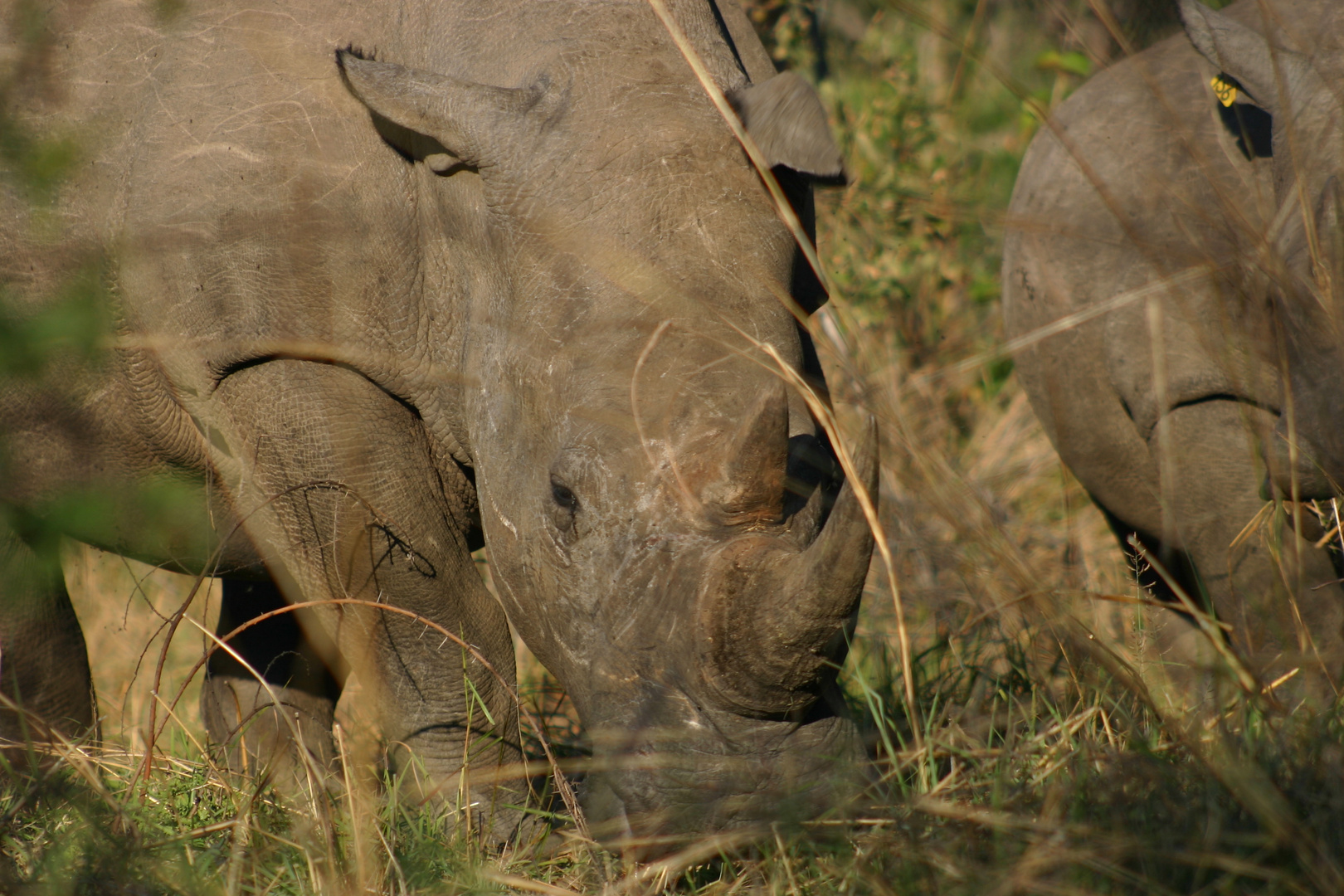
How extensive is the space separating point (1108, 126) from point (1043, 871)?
9.90ft

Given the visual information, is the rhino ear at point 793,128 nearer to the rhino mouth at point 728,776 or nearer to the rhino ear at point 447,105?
the rhino ear at point 447,105

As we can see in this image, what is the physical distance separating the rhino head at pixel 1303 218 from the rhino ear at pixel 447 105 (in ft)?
4.58

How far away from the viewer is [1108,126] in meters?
4.30

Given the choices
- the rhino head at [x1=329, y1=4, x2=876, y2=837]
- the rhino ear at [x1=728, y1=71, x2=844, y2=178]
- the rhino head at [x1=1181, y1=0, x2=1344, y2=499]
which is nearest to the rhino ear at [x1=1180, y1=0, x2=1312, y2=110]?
the rhino head at [x1=1181, y1=0, x2=1344, y2=499]

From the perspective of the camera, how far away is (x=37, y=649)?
138 inches

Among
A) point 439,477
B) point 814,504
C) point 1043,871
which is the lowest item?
point 439,477

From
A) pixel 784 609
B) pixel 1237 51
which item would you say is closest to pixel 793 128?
pixel 784 609

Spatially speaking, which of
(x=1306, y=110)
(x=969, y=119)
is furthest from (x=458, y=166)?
(x=969, y=119)

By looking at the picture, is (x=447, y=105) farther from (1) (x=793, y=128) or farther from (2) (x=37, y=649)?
(2) (x=37, y=649)

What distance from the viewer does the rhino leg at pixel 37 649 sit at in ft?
11.3

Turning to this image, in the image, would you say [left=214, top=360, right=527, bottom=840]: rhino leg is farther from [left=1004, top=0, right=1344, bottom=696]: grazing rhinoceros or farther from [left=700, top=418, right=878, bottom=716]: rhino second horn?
[left=1004, top=0, right=1344, bottom=696]: grazing rhinoceros

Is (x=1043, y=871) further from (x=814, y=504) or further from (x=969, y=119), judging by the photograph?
(x=969, y=119)

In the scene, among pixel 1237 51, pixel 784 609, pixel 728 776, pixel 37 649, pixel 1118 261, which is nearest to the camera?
pixel 784 609

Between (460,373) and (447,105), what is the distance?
1.80 feet
